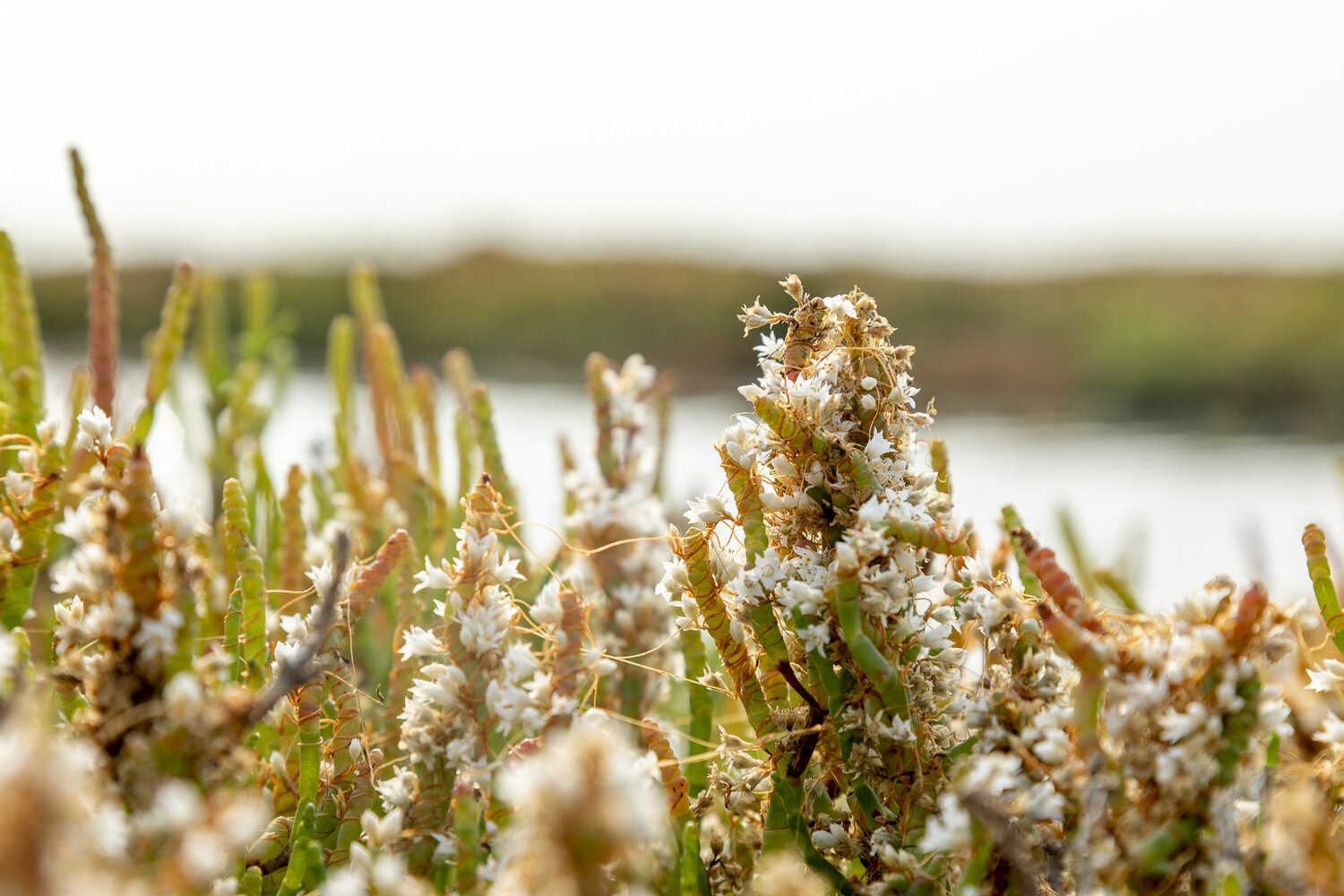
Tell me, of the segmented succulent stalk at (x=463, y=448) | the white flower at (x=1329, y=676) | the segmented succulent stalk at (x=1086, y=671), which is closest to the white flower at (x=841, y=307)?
the segmented succulent stalk at (x=1086, y=671)

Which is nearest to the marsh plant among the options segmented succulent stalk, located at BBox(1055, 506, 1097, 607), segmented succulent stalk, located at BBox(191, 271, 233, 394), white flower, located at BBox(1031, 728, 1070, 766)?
white flower, located at BBox(1031, 728, 1070, 766)

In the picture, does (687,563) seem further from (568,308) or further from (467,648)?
(568,308)

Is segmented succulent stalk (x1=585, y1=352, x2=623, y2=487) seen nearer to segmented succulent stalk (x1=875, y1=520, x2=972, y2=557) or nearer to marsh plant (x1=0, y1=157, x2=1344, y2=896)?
marsh plant (x1=0, y1=157, x2=1344, y2=896)

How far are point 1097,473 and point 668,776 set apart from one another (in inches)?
193

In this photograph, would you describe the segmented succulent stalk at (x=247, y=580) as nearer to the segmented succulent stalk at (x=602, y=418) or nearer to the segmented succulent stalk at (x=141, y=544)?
the segmented succulent stalk at (x=141, y=544)

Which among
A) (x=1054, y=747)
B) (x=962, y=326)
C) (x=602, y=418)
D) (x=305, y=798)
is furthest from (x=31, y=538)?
(x=962, y=326)

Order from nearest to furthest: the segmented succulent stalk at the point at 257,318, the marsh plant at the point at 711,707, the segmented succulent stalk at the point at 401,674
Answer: the marsh plant at the point at 711,707 → the segmented succulent stalk at the point at 401,674 → the segmented succulent stalk at the point at 257,318

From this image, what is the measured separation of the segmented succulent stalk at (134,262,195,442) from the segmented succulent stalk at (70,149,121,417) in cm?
3

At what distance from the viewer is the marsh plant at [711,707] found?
386 millimetres

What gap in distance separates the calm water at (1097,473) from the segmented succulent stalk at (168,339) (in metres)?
0.93

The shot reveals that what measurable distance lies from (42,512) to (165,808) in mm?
380

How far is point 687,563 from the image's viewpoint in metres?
0.59

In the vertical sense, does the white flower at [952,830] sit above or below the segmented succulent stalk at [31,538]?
below

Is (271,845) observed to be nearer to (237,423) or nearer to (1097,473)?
(237,423)
